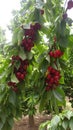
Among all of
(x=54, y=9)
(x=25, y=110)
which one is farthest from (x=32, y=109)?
(x=54, y=9)

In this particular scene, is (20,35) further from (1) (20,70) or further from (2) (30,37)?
(1) (20,70)

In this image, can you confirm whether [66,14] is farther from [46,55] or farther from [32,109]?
[32,109]

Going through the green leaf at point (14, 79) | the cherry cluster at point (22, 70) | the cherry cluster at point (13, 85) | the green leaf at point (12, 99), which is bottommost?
the green leaf at point (12, 99)

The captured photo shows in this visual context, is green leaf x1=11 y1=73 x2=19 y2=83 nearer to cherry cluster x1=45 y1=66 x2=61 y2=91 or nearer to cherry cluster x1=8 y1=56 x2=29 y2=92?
cherry cluster x1=8 y1=56 x2=29 y2=92

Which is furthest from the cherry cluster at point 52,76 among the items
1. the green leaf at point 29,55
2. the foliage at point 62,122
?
the foliage at point 62,122

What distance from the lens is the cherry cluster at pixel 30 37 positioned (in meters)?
1.47

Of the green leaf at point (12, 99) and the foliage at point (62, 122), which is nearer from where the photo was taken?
the green leaf at point (12, 99)

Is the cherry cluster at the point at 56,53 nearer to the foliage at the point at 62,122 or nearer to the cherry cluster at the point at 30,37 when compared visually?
the cherry cluster at the point at 30,37

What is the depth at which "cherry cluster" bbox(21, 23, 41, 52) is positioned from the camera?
4.81 feet

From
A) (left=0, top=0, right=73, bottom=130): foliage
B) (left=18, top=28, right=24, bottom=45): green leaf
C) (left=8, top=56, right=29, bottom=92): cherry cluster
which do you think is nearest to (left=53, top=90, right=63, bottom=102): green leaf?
(left=0, top=0, right=73, bottom=130): foliage

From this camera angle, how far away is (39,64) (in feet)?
4.89

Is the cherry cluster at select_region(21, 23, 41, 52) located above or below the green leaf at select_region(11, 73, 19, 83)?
above

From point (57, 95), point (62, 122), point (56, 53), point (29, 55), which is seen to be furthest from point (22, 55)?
point (62, 122)

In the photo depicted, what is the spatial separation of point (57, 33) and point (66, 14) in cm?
11
